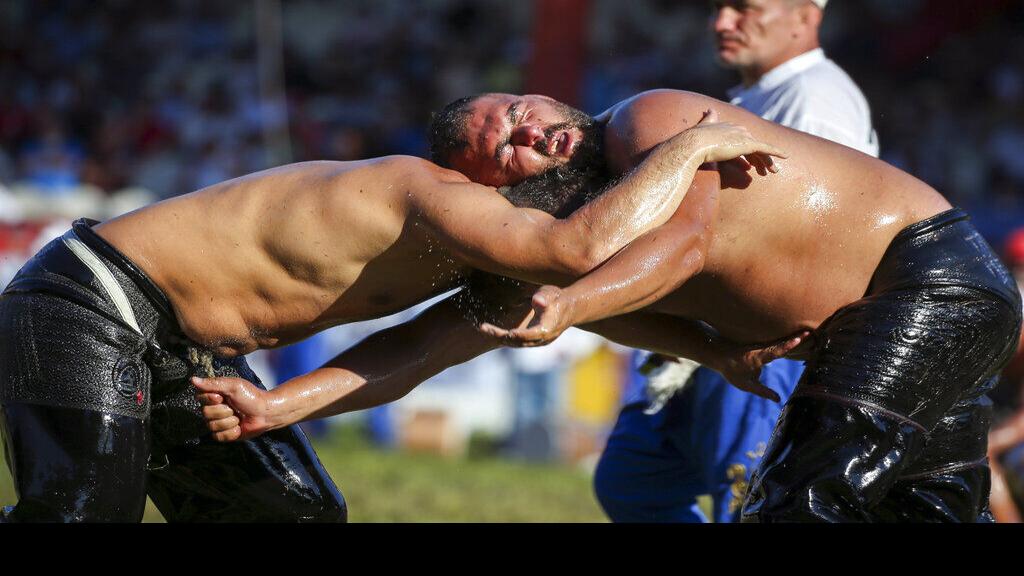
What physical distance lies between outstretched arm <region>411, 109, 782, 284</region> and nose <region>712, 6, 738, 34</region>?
6.01 ft

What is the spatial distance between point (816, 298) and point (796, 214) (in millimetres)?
227

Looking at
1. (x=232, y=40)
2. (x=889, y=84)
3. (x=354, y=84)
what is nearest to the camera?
(x=889, y=84)

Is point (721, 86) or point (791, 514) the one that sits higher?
point (791, 514)

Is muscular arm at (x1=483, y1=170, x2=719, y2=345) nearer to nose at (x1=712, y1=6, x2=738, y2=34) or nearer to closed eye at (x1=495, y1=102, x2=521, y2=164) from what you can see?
closed eye at (x1=495, y1=102, x2=521, y2=164)

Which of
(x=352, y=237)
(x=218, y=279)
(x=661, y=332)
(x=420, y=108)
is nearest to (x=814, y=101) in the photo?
(x=661, y=332)

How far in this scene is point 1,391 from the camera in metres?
3.17

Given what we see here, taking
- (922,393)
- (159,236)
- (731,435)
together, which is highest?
(159,236)

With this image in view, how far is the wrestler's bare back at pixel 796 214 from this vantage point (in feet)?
10.4

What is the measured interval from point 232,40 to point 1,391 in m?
11.4

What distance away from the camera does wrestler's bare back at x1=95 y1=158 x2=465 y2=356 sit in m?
3.17

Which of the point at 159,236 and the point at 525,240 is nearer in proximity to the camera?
the point at 525,240

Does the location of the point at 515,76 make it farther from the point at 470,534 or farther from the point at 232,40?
the point at 470,534

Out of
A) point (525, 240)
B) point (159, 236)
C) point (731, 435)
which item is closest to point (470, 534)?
point (525, 240)

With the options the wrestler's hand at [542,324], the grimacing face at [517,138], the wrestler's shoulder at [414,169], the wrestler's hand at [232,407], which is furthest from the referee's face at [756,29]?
the wrestler's hand at [232,407]
